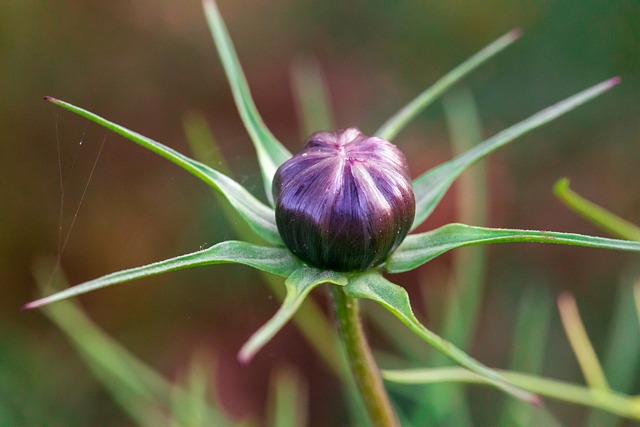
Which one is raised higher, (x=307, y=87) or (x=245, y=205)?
(x=307, y=87)

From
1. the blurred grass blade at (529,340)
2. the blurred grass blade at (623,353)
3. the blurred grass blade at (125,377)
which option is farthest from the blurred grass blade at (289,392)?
the blurred grass blade at (623,353)

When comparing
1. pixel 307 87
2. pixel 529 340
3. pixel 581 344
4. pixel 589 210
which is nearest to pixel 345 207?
pixel 589 210

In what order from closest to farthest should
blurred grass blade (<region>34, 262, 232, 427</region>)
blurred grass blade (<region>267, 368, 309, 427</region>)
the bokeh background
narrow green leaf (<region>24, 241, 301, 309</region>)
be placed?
narrow green leaf (<region>24, 241, 301, 309</region>)
blurred grass blade (<region>34, 262, 232, 427</region>)
blurred grass blade (<region>267, 368, 309, 427</region>)
the bokeh background

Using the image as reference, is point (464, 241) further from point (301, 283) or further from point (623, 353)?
point (623, 353)

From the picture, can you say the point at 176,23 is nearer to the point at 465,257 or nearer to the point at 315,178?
the point at 465,257

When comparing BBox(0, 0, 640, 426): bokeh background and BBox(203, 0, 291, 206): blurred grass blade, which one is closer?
BBox(203, 0, 291, 206): blurred grass blade

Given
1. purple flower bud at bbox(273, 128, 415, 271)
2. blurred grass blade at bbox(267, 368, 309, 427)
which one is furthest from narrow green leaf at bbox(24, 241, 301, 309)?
blurred grass blade at bbox(267, 368, 309, 427)

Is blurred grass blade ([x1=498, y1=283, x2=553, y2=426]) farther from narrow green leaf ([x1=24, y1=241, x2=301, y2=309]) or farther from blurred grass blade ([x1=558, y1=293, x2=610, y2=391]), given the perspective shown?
narrow green leaf ([x1=24, y1=241, x2=301, y2=309])
